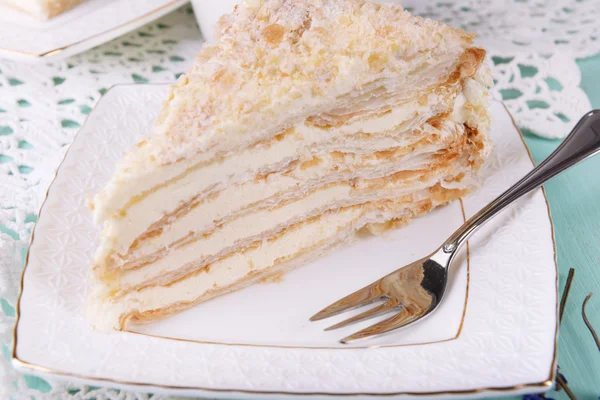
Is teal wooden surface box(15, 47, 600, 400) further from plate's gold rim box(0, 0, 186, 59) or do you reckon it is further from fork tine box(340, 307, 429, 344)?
plate's gold rim box(0, 0, 186, 59)

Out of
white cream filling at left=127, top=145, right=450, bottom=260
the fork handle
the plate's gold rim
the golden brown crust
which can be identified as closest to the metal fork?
the fork handle

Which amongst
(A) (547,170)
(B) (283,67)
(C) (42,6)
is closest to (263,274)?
(B) (283,67)

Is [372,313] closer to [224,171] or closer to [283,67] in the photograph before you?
[224,171]

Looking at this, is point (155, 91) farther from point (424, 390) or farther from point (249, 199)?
point (424, 390)

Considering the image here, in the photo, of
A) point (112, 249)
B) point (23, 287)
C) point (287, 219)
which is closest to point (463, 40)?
→ point (287, 219)

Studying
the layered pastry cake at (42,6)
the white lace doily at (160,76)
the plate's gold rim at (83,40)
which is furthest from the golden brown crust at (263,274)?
the layered pastry cake at (42,6)
